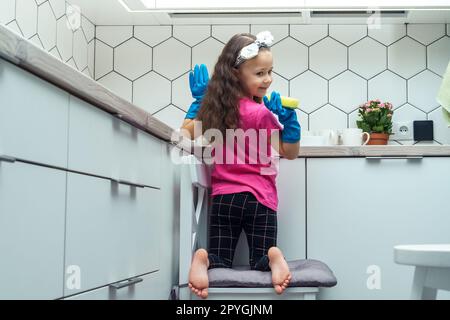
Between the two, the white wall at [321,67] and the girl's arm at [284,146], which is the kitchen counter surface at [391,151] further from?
the white wall at [321,67]

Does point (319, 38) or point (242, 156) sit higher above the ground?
point (319, 38)

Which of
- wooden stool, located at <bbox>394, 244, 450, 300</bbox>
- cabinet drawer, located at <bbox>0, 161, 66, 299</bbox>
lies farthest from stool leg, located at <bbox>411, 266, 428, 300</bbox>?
cabinet drawer, located at <bbox>0, 161, 66, 299</bbox>

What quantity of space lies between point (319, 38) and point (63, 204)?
1781mm

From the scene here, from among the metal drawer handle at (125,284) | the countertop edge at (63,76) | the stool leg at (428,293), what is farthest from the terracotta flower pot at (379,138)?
the stool leg at (428,293)

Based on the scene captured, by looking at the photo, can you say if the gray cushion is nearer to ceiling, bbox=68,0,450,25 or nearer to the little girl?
the little girl

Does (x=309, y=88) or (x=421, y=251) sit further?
(x=309, y=88)

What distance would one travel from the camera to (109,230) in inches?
51.8

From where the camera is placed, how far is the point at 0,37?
866 millimetres

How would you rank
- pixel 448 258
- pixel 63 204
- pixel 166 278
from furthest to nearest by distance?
pixel 166 278 → pixel 63 204 → pixel 448 258

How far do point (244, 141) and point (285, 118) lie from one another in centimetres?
13

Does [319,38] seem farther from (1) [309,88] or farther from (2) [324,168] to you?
(2) [324,168]

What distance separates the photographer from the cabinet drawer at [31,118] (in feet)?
2.94

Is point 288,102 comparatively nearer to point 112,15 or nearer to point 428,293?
point 428,293
